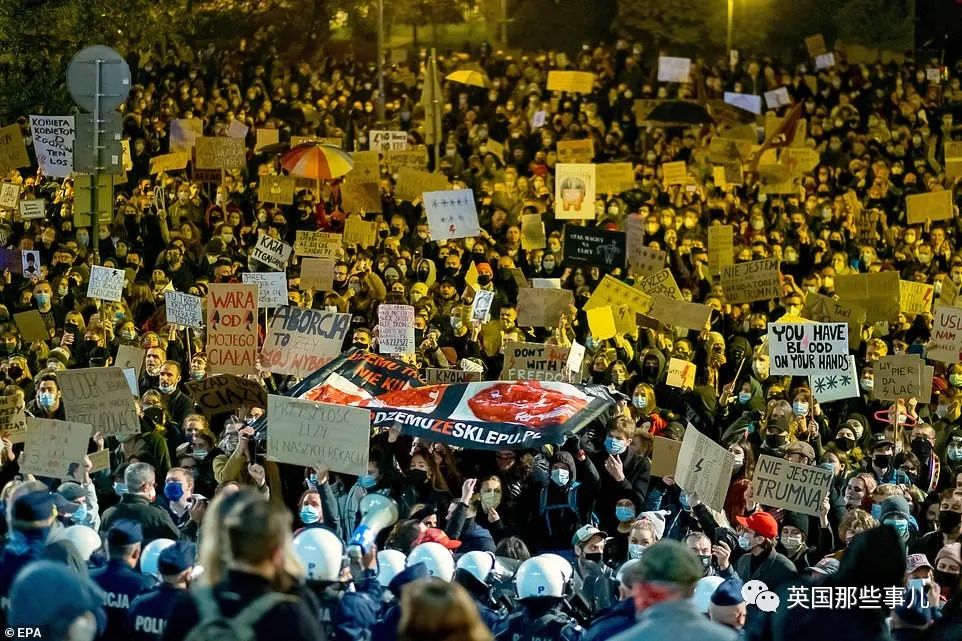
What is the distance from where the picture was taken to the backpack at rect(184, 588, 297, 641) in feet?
17.2

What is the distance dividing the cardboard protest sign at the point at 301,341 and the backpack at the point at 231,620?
306 inches

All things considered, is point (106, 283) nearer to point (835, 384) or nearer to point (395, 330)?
point (395, 330)

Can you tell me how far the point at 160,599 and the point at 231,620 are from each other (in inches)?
62.6

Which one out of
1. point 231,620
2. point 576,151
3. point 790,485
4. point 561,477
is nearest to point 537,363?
point 561,477

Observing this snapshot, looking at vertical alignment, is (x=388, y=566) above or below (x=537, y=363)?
below

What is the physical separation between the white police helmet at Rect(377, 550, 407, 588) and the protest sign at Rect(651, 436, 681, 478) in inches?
153

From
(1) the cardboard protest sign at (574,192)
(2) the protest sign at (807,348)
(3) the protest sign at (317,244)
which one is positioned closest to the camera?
(2) the protest sign at (807,348)

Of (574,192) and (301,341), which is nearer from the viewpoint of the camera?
(301,341)

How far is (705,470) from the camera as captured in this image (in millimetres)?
11133

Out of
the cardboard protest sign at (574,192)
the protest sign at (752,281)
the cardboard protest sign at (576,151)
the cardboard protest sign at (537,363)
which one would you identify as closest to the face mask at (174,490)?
the cardboard protest sign at (537,363)

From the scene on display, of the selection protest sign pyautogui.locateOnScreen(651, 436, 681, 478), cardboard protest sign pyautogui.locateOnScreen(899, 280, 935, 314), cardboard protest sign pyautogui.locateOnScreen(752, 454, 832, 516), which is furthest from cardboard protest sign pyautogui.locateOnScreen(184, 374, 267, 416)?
cardboard protest sign pyautogui.locateOnScreen(899, 280, 935, 314)

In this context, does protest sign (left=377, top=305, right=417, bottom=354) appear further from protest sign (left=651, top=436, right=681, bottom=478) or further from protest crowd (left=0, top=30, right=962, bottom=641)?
protest sign (left=651, top=436, right=681, bottom=478)

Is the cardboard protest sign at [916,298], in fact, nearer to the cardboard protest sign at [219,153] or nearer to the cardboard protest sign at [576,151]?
the cardboard protest sign at [576,151]

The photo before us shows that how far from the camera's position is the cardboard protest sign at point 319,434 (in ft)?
34.8
